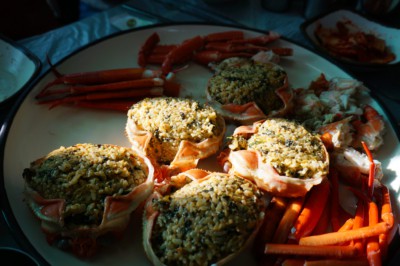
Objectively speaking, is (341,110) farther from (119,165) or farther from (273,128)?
(119,165)

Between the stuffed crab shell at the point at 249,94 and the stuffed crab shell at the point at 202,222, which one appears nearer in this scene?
the stuffed crab shell at the point at 202,222

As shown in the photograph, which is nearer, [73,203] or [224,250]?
[224,250]

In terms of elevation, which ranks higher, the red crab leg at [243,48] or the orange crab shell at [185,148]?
the red crab leg at [243,48]

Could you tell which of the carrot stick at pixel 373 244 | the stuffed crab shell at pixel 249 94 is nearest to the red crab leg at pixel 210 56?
the stuffed crab shell at pixel 249 94

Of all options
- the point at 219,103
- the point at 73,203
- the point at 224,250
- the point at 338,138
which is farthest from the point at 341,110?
the point at 73,203

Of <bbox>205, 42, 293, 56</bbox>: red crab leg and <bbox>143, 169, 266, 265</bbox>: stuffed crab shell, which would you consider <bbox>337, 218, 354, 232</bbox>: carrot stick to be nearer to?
<bbox>143, 169, 266, 265</bbox>: stuffed crab shell

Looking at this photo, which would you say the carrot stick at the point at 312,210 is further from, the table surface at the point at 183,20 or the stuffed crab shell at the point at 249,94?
the table surface at the point at 183,20

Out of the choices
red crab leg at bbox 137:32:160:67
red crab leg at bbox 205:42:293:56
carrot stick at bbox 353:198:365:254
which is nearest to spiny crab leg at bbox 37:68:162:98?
red crab leg at bbox 137:32:160:67
